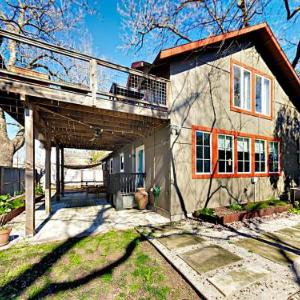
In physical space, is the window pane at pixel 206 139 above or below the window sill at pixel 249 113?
below

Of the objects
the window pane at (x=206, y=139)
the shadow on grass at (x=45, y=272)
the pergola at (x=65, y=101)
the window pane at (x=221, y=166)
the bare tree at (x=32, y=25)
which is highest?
the bare tree at (x=32, y=25)

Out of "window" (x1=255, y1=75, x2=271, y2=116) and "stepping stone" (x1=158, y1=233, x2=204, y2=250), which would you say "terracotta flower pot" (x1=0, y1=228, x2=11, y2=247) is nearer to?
"stepping stone" (x1=158, y1=233, x2=204, y2=250)

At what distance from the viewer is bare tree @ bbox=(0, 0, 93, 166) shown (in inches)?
377

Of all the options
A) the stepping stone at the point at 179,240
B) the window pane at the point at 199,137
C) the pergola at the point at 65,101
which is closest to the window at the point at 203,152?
the window pane at the point at 199,137

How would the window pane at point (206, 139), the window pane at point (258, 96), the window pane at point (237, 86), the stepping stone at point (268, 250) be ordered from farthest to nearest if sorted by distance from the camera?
the window pane at point (258, 96)
the window pane at point (237, 86)
the window pane at point (206, 139)
the stepping stone at point (268, 250)

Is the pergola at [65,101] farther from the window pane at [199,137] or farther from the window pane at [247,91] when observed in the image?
the window pane at [247,91]

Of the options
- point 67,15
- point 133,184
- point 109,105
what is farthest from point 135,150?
point 67,15

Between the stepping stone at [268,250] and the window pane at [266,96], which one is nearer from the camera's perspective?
the stepping stone at [268,250]

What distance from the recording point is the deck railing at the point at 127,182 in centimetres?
764

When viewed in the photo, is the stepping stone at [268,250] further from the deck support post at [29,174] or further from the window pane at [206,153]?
the deck support post at [29,174]

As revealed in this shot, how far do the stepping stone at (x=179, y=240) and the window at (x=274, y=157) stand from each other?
605cm

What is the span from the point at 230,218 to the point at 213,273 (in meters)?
2.99

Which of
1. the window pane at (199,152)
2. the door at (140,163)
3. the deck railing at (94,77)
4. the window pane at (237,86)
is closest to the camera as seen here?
the deck railing at (94,77)

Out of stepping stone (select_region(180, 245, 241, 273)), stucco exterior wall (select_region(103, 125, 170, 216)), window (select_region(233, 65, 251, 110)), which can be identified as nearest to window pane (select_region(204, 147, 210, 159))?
stucco exterior wall (select_region(103, 125, 170, 216))
